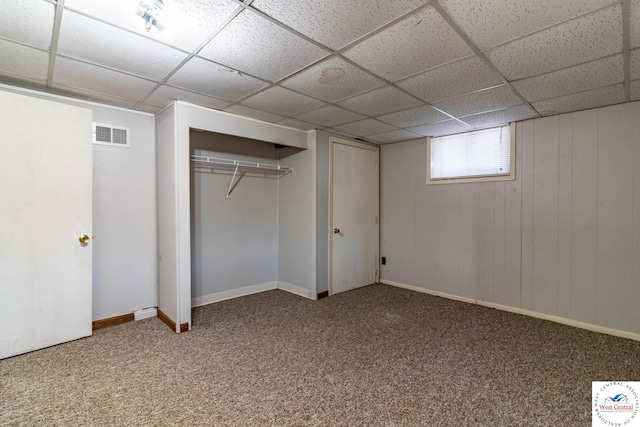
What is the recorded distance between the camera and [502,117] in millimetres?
3414

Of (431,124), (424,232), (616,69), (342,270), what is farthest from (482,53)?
(342,270)

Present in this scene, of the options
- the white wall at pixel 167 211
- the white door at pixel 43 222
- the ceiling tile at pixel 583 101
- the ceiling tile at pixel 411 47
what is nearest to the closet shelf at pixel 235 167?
the white wall at pixel 167 211

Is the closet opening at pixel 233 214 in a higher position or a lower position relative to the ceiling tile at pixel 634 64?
lower

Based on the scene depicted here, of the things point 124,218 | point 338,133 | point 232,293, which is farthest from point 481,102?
point 124,218

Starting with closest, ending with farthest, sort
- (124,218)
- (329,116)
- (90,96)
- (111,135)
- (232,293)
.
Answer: (90,96) < (111,135) < (124,218) < (329,116) < (232,293)

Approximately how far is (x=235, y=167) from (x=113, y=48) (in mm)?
2213

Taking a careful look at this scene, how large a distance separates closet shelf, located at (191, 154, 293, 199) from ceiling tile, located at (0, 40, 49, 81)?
1.45 m

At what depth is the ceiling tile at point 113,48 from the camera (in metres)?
1.76

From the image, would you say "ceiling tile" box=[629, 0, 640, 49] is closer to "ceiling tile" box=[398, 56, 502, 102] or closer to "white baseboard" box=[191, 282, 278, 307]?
"ceiling tile" box=[398, 56, 502, 102]

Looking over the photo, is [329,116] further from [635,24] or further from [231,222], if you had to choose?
[635,24]

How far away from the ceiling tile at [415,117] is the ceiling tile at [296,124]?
36.9 inches


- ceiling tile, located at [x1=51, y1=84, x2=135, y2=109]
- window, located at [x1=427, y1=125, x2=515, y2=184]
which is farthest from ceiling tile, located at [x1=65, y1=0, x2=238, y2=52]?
window, located at [x1=427, y1=125, x2=515, y2=184]

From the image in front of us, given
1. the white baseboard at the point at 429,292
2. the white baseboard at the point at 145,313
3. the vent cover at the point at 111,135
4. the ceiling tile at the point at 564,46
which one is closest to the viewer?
the ceiling tile at the point at 564,46

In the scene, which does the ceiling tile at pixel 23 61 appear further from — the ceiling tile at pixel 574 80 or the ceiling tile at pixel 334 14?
the ceiling tile at pixel 574 80
